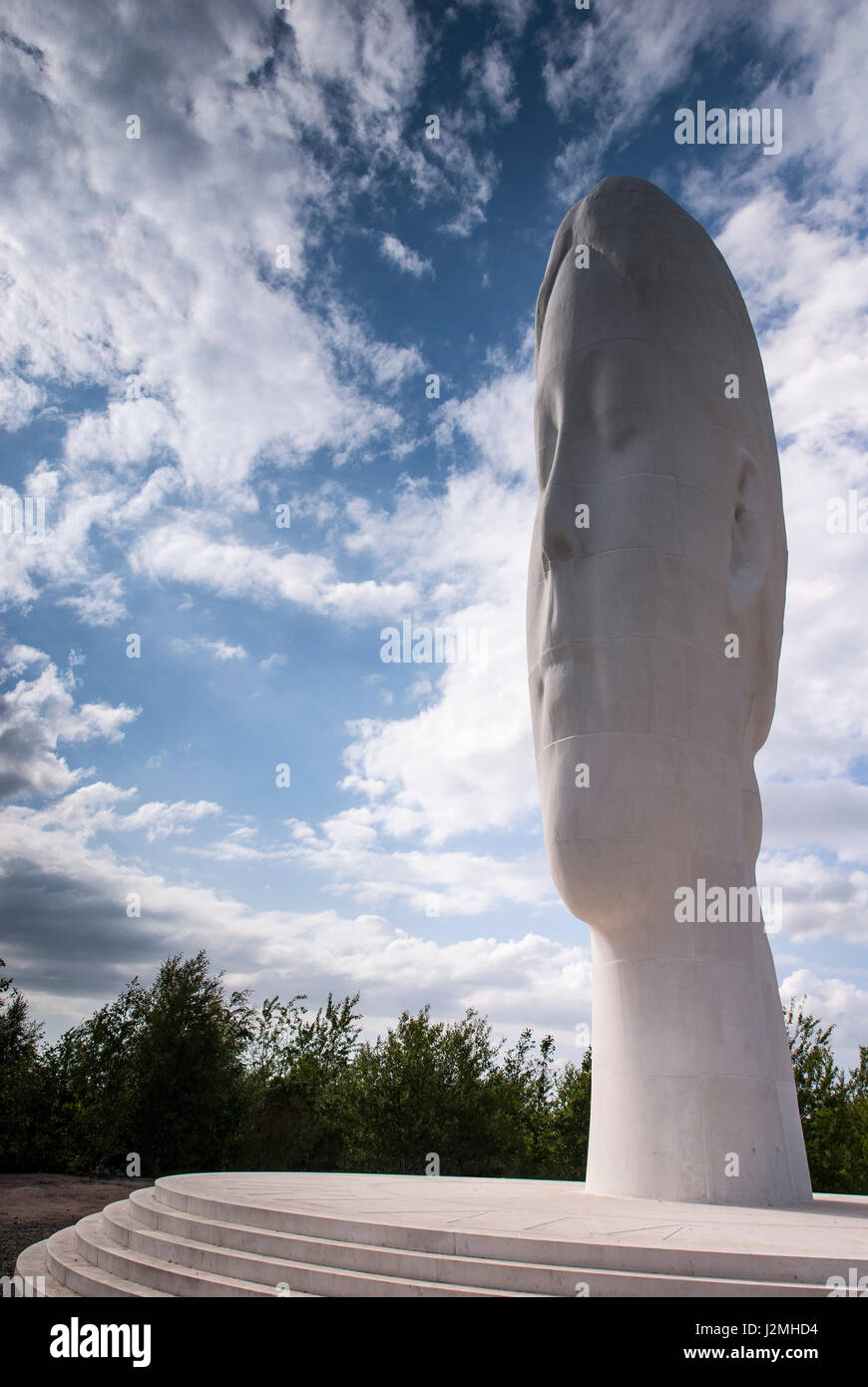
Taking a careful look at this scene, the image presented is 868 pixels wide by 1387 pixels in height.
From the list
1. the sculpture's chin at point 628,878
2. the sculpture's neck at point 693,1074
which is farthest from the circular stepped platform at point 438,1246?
the sculpture's chin at point 628,878

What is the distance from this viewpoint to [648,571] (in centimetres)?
1090

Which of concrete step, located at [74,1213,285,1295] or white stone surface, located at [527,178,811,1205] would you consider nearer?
concrete step, located at [74,1213,285,1295]

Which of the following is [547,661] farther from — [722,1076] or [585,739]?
[722,1076]

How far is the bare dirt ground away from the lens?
11838mm

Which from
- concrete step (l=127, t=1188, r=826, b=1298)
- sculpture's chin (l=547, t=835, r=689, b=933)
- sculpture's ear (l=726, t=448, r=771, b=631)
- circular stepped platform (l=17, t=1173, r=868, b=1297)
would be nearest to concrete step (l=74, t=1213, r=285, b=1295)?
circular stepped platform (l=17, t=1173, r=868, b=1297)

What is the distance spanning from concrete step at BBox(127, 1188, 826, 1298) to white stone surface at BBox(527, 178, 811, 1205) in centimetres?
445

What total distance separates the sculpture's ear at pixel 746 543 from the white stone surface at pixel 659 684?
0.09 feet

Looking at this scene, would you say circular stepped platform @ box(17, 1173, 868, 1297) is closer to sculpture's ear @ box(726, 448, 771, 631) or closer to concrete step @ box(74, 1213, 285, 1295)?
concrete step @ box(74, 1213, 285, 1295)

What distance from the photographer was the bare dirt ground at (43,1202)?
11838 mm

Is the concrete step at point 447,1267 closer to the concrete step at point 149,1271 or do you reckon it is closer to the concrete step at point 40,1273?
the concrete step at point 149,1271

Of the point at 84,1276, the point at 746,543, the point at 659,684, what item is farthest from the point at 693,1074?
the point at 746,543

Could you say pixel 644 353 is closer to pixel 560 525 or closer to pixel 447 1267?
pixel 560 525

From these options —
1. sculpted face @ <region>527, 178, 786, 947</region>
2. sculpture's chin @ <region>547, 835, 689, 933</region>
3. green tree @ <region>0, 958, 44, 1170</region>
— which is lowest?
green tree @ <region>0, 958, 44, 1170</region>

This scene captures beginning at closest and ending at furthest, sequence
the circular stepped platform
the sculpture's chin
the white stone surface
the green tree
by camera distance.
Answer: the circular stepped platform < the white stone surface < the sculpture's chin < the green tree
